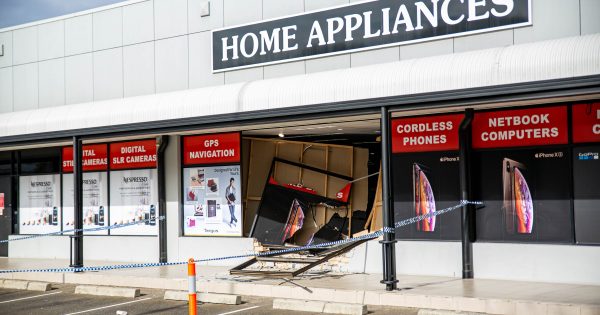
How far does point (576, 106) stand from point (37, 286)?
11.1m

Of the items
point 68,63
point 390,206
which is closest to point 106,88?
point 68,63

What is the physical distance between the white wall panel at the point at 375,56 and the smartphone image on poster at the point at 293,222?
463 cm

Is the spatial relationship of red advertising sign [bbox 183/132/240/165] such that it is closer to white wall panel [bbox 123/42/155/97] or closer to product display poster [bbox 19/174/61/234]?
white wall panel [bbox 123/42/155/97]

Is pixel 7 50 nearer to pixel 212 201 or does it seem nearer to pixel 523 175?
pixel 212 201

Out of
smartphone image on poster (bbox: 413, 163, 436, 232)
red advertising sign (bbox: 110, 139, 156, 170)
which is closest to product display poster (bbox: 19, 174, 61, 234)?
red advertising sign (bbox: 110, 139, 156, 170)

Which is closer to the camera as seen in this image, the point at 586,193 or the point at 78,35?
the point at 586,193

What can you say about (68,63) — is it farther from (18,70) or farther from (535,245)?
(535,245)

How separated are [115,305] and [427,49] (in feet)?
23.5

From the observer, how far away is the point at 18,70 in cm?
2267

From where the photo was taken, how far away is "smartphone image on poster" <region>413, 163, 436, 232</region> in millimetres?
15805

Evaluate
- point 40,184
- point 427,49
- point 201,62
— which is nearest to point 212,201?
point 201,62

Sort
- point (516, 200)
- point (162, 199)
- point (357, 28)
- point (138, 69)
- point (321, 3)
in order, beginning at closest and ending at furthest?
point (516, 200)
point (357, 28)
point (321, 3)
point (138, 69)
point (162, 199)

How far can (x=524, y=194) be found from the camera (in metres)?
14.8

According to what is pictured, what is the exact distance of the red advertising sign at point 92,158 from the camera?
2152cm
